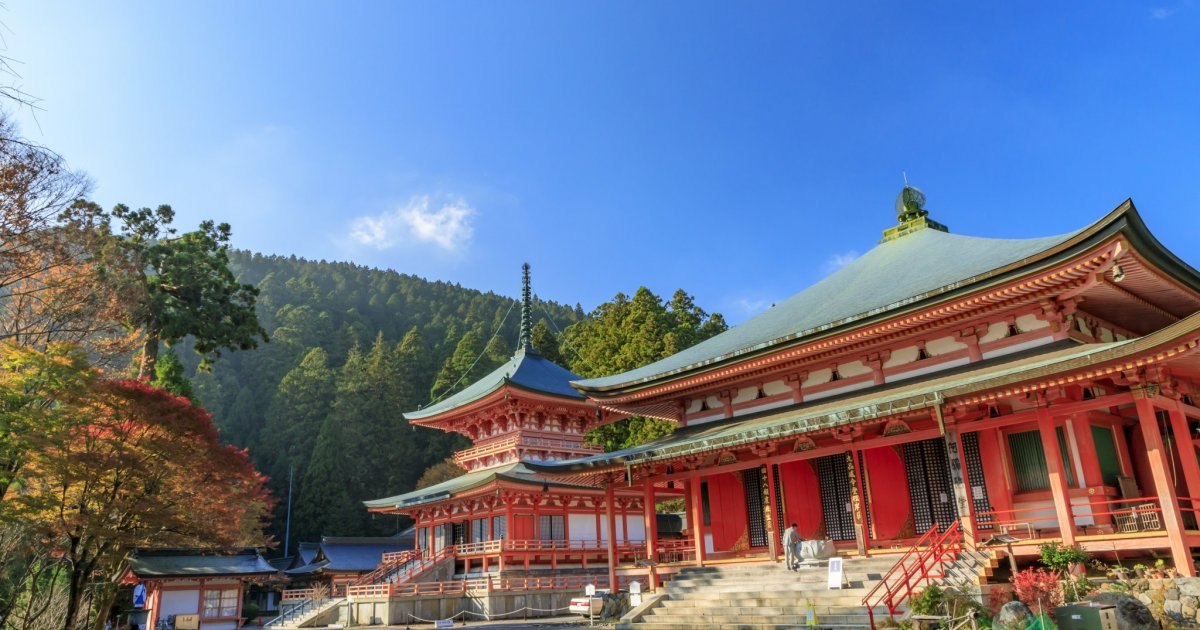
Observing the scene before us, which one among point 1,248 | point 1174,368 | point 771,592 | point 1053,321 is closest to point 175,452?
point 1,248

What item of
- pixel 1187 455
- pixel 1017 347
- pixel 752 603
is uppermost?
pixel 1017 347

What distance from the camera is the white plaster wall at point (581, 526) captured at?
28984 mm

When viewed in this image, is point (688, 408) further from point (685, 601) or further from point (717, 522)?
point (685, 601)

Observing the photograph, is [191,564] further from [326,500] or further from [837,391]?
[837,391]

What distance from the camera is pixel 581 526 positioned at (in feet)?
96.4

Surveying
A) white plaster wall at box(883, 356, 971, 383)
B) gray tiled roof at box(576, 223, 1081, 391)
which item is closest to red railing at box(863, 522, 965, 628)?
white plaster wall at box(883, 356, 971, 383)

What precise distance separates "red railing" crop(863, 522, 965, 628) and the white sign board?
0.53 m

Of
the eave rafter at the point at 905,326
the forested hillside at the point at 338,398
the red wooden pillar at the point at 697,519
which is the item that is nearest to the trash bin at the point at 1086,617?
the eave rafter at the point at 905,326

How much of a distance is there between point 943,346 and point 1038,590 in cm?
595

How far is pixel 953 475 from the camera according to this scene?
44.3 feet

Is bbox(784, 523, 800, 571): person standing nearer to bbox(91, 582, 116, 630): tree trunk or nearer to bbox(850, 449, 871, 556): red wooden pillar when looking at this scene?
bbox(850, 449, 871, 556): red wooden pillar

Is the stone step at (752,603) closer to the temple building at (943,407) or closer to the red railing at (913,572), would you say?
the red railing at (913,572)

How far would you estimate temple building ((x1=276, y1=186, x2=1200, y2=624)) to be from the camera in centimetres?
1229

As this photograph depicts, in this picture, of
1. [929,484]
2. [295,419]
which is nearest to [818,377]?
[929,484]
